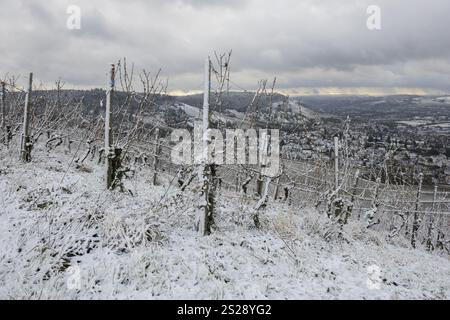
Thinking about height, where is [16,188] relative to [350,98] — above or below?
below

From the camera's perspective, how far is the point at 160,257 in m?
5.33

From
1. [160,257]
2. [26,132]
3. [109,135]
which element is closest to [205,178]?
[160,257]

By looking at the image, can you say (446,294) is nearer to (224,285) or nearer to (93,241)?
(224,285)

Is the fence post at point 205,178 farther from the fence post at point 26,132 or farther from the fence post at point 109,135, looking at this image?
the fence post at point 26,132

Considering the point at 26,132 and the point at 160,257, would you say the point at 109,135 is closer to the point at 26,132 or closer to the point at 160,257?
the point at 160,257

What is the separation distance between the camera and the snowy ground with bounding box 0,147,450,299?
4.54 meters

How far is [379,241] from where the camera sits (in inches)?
428

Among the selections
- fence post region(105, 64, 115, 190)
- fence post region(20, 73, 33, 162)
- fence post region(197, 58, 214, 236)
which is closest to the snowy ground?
fence post region(197, 58, 214, 236)
